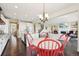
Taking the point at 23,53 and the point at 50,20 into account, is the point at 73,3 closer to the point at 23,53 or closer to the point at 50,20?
the point at 50,20

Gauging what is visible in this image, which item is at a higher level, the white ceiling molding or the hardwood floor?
the white ceiling molding

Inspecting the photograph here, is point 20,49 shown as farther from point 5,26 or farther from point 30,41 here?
point 5,26

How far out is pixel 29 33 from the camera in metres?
2.72

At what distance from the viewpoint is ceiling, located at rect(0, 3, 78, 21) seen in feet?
8.29

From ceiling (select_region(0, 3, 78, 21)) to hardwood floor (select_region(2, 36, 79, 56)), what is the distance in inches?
25.3

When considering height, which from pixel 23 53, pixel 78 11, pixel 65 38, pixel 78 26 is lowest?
pixel 23 53

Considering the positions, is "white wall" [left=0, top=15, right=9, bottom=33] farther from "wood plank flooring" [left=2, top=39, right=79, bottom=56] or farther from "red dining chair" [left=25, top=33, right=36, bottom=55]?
"red dining chair" [left=25, top=33, right=36, bottom=55]

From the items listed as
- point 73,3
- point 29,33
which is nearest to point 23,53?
point 29,33

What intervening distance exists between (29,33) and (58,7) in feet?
2.99

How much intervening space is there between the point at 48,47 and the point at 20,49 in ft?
2.30

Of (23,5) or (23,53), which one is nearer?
(23,5)

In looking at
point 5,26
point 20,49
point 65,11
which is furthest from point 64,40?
point 5,26

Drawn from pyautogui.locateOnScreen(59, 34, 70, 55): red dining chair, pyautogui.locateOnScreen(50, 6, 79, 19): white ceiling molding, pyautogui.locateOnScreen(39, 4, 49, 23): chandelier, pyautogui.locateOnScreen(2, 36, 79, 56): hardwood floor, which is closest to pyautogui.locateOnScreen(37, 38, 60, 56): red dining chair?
pyautogui.locateOnScreen(59, 34, 70, 55): red dining chair

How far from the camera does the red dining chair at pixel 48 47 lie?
257 centimetres
